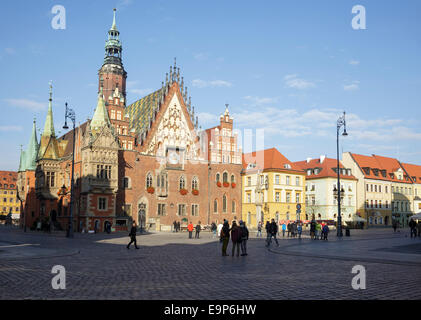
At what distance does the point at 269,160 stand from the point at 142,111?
22.8m

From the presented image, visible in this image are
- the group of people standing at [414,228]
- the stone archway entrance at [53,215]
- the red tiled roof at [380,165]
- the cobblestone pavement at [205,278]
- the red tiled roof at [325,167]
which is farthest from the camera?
the red tiled roof at [380,165]

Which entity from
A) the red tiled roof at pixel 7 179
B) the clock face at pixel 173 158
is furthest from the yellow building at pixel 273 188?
the red tiled roof at pixel 7 179

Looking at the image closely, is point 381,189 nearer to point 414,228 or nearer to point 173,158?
point 414,228

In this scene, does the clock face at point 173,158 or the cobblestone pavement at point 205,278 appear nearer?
the cobblestone pavement at point 205,278

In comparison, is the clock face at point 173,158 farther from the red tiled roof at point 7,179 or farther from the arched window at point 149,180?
the red tiled roof at point 7,179

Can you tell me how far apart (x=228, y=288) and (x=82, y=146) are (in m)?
46.5

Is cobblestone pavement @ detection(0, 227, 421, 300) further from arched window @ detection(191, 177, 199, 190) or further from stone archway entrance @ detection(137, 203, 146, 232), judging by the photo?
arched window @ detection(191, 177, 199, 190)

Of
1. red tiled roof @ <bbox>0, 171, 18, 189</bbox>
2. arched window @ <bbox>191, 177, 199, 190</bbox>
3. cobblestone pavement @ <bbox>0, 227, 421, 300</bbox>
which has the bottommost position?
cobblestone pavement @ <bbox>0, 227, 421, 300</bbox>

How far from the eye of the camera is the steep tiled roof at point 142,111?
62.8 m

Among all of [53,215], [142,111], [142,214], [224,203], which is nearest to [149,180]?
[142,214]

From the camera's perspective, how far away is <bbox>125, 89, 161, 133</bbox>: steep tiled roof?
6283 centimetres

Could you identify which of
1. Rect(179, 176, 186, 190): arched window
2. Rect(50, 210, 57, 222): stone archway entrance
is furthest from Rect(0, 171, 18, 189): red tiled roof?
Rect(179, 176, 186, 190): arched window
